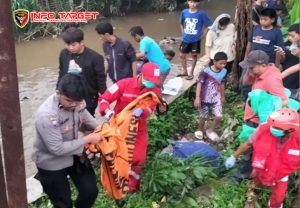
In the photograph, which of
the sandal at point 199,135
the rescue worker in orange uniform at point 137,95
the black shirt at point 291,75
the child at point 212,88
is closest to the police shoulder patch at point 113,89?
the rescue worker in orange uniform at point 137,95

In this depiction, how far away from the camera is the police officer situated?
10.6ft

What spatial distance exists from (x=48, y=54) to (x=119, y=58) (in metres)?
7.39

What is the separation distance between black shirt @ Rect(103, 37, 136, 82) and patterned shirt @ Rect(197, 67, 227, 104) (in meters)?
0.97

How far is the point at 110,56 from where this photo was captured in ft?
18.9

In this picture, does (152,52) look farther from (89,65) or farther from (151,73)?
(151,73)

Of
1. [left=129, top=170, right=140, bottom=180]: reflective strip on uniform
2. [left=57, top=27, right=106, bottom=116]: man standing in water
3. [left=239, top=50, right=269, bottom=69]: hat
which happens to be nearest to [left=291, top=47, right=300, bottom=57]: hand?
[left=239, top=50, right=269, bottom=69]: hat

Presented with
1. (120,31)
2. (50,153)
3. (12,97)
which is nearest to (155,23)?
(120,31)

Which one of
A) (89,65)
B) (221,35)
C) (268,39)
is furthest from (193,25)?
(89,65)

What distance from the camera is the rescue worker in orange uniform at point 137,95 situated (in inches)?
170

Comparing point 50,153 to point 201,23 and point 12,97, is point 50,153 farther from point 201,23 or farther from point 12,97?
point 201,23

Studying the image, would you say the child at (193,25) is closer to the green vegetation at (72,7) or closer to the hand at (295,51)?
the hand at (295,51)

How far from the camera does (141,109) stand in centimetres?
422

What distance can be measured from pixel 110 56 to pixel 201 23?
231 centimetres

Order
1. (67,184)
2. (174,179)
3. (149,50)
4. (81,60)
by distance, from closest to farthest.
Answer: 1. (67,184)
2. (174,179)
3. (81,60)
4. (149,50)
